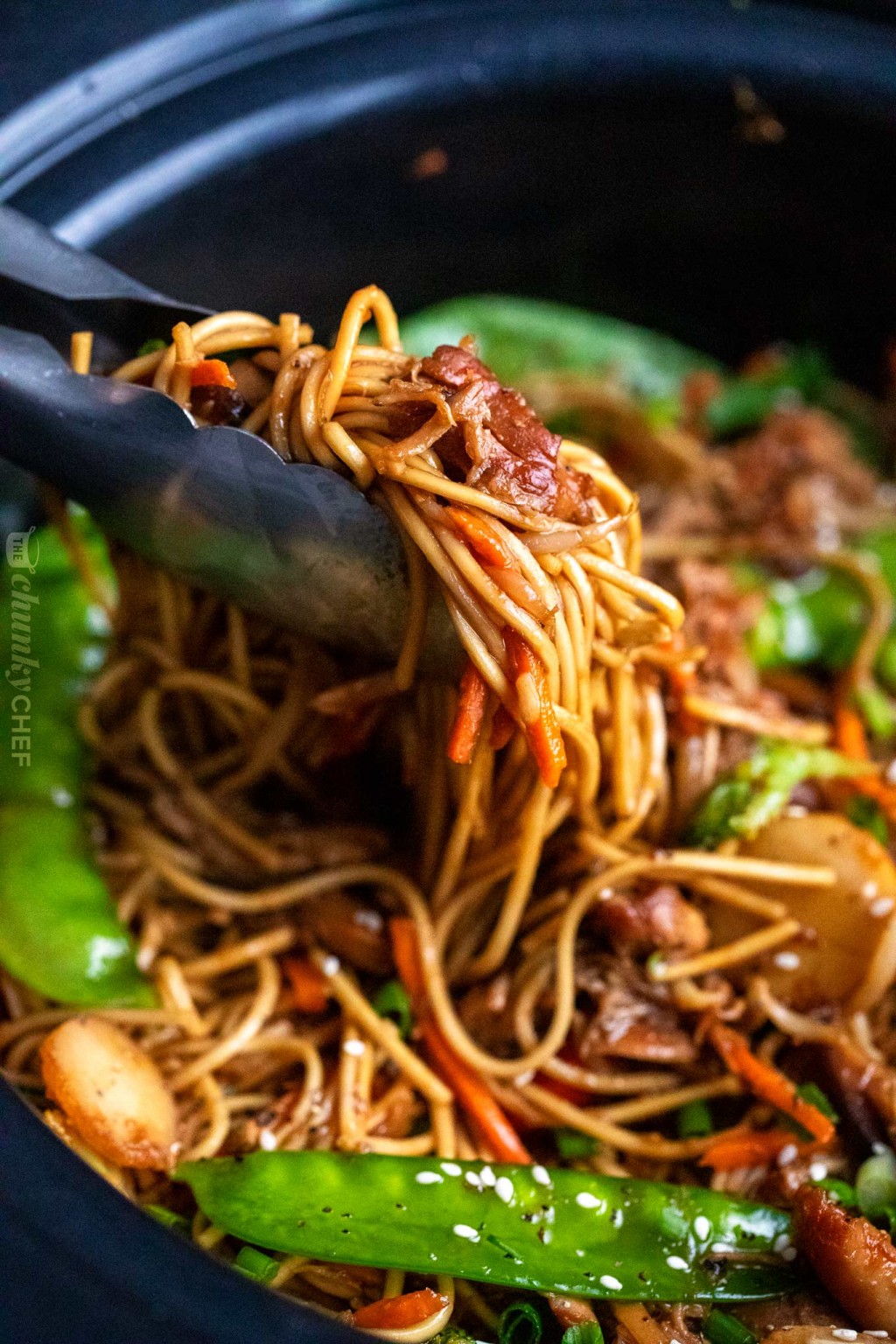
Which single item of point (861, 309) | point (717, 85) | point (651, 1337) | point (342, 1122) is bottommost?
point (651, 1337)

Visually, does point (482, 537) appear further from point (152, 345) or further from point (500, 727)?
point (152, 345)

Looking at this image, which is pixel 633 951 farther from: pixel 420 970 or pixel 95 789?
pixel 95 789

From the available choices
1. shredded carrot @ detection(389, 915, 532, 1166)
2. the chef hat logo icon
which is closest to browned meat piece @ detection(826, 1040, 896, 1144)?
shredded carrot @ detection(389, 915, 532, 1166)

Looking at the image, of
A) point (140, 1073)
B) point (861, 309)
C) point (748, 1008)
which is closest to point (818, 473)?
point (861, 309)

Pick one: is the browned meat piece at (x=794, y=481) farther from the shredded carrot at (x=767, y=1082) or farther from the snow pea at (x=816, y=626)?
the shredded carrot at (x=767, y=1082)

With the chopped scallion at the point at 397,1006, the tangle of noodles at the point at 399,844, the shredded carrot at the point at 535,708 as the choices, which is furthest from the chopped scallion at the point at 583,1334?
the shredded carrot at the point at 535,708

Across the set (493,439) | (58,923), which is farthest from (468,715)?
(58,923)

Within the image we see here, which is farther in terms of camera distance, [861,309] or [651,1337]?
[861,309]
